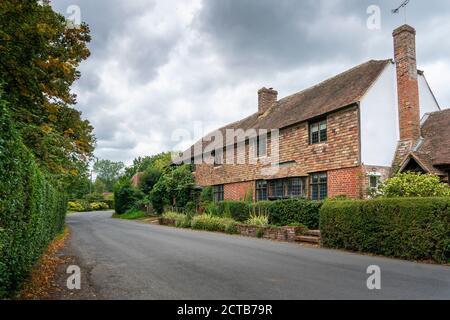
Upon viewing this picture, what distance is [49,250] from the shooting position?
12562 mm

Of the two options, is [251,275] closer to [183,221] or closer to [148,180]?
[183,221]

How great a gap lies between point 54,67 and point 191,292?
27.7ft

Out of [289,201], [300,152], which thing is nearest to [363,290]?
[289,201]

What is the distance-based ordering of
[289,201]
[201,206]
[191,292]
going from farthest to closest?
[201,206], [289,201], [191,292]

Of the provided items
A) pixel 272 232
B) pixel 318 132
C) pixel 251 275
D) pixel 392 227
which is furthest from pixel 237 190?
pixel 251 275

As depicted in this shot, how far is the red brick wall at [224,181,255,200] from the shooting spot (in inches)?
1054

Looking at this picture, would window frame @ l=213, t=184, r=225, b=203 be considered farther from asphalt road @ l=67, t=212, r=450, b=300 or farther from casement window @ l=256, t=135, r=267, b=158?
asphalt road @ l=67, t=212, r=450, b=300

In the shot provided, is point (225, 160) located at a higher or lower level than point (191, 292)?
higher

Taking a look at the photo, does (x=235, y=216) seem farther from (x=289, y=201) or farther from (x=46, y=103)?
(x=46, y=103)

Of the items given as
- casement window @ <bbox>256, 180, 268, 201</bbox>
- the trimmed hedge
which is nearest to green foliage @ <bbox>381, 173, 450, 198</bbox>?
the trimmed hedge

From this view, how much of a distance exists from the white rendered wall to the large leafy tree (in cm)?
1307

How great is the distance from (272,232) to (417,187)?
659 cm

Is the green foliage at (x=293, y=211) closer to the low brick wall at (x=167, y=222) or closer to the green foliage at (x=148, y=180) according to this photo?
the low brick wall at (x=167, y=222)

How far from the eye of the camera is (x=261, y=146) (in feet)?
86.3
